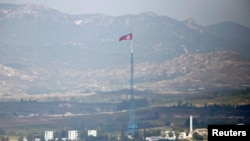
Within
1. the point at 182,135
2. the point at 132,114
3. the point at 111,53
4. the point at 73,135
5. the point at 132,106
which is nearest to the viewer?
the point at 73,135

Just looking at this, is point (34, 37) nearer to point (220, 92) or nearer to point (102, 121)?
point (102, 121)

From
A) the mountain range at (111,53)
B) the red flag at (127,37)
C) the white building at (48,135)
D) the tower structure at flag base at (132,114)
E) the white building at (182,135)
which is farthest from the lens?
the red flag at (127,37)

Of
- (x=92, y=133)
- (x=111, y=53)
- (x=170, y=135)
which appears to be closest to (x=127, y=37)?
(x=111, y=53)

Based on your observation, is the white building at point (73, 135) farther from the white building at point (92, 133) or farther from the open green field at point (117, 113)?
the white building at point (92, 133)

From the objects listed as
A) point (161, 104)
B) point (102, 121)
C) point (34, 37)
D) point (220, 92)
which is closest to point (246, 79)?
point (220, 92)

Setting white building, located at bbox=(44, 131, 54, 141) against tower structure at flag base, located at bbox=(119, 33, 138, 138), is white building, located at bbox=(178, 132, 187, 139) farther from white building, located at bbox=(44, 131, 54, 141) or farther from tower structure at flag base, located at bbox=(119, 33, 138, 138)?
white building, located at bbox=(44, 131, 54, 141)

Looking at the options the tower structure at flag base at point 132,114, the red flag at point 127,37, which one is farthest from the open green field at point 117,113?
the red flag at point 127,37

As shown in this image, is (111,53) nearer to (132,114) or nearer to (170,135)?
(132,114)

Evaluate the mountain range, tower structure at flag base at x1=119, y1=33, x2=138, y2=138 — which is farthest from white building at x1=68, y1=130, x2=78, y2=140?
tower structure at flag base at x1=119, y1=33, x2=138, y2=138
